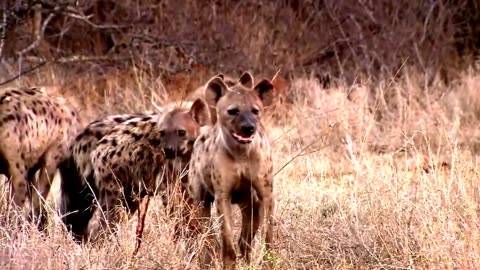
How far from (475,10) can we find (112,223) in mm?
9362

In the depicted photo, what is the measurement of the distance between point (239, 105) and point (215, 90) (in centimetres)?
24

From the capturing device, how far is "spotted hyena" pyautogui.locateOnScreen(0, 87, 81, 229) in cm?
713

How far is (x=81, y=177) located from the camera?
701 centimetres

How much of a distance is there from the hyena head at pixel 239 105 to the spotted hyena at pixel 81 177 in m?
0.94

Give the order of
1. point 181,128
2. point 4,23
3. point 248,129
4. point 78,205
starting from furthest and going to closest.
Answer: point 4,23 < point 78,205 < point 181,128 < point 248,129

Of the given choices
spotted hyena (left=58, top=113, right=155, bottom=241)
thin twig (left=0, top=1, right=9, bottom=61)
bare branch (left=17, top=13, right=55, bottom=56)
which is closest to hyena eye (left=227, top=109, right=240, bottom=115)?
spotted hyena (left=58, top=113, right=155, bottom=241)

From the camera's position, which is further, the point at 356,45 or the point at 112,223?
the point at 356,45

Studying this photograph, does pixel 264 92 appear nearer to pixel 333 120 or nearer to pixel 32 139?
pixel 32 139

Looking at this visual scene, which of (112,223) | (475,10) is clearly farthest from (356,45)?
(112,223)

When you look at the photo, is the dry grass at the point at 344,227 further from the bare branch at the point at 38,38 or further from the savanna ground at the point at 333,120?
the bare branch at the point at 38,38

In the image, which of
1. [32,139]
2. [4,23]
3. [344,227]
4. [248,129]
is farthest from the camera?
[4,23]

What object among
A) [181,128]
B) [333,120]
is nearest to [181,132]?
[181,128]

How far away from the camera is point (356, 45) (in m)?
13.9

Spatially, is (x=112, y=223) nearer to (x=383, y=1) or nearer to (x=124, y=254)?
(x=124, y=254)
